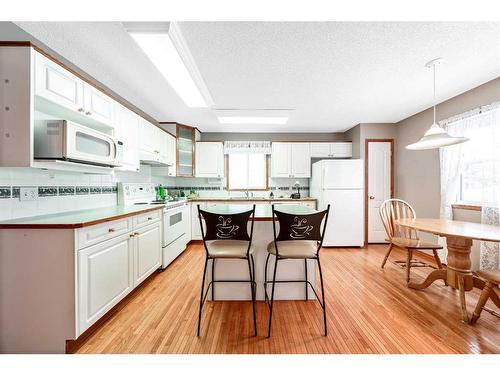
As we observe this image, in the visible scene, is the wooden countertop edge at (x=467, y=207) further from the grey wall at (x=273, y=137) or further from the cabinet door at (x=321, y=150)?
the grey wall at (x=273, y=137)

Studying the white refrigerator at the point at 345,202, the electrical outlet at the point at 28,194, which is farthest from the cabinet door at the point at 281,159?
the electrical outlet at the point at 28,194

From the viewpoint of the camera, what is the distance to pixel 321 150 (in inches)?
188

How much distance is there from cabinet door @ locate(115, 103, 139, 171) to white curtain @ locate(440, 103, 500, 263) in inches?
161

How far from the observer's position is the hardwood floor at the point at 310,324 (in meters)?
1.57

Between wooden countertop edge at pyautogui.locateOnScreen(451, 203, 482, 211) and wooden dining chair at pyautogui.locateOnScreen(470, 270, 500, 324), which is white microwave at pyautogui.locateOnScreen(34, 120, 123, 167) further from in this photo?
wooden countertop edge at pyautogui.locateOnScreen(451, 203, 482, 211)

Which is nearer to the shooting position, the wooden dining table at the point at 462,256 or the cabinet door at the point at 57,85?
the cabinet door at the point at 57,85

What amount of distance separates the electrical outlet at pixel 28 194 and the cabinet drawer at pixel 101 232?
2.18 feet

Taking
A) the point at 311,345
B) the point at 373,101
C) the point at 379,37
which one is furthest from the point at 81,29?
the point at 373,101

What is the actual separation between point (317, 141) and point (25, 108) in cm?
462

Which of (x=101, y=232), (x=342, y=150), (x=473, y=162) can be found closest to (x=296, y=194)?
(x=342, y=150)

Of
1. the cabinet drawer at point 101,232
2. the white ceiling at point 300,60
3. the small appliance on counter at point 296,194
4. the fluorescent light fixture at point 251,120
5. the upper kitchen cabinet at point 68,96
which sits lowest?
the cabinet drawer at point 101,232

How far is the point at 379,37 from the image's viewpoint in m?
1.75
